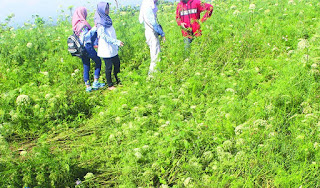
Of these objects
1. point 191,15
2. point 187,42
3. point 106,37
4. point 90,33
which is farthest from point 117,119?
point 191,15

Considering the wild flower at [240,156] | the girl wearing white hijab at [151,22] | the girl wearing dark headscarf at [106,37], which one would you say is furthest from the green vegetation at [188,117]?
the girl wearing dark headscarf at [106,37]

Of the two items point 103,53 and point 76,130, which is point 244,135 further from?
point 103,53

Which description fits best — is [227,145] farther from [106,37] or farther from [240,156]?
[106,37]

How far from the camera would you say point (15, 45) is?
6.64m

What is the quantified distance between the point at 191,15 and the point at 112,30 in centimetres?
155

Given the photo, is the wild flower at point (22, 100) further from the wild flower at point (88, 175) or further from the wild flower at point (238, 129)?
the wild flower at point (238, 129)

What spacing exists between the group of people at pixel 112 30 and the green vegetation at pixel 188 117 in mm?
303

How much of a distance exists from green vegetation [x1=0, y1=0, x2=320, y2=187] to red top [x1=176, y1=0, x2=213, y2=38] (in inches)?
11.9

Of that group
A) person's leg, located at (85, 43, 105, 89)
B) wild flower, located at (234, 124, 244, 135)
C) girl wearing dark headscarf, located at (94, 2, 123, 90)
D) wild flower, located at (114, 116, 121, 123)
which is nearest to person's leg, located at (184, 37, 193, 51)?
girl wearing dark headscarf, located at (94, 2, 123, 90)

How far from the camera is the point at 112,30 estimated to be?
4.88 meters

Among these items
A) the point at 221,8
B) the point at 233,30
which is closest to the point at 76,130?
the point at 233,30

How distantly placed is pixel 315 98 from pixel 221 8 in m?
5.36

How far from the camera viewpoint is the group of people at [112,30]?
4.66 m

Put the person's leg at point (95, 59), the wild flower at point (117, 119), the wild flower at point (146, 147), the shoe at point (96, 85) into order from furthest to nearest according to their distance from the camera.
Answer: the shoe at point (96, 85), the person's leg at point (95, 59), the wild flower at point (117, 119), the wild flower at point (146, 147)
